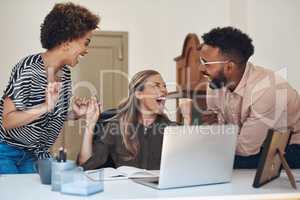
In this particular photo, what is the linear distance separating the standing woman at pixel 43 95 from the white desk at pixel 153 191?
0.53 m

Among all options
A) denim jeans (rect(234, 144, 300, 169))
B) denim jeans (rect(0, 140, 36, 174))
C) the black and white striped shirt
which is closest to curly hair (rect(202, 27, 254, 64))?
denim jeans (rect(234, 144, 300, 169))

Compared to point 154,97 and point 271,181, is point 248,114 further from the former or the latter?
point 271,181

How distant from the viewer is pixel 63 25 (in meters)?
2.14

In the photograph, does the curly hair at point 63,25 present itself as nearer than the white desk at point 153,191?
No

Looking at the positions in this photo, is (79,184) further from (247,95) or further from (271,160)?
(247,95)

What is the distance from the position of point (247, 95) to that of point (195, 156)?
96cm

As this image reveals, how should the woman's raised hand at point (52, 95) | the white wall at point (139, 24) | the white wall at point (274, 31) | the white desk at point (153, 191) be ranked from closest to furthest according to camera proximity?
the white desk at point (153, 191)
the woman's raised hand at point (52, 95)
the white wall at point (274, 31)
the white wall at point (139, 24)

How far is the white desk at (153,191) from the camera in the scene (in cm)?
125

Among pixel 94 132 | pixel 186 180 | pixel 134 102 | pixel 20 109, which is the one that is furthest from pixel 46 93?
pixel 186 180

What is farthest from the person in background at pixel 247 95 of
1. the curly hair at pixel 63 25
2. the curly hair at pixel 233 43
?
the curly hair at pixel 63 25

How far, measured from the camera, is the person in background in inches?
85.7

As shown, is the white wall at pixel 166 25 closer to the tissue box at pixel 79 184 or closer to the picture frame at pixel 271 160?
the picture frame at pixel 271 160

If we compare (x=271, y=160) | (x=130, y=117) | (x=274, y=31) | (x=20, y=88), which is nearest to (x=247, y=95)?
(x=274, y=31)

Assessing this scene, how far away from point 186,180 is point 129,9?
189 centimetres
